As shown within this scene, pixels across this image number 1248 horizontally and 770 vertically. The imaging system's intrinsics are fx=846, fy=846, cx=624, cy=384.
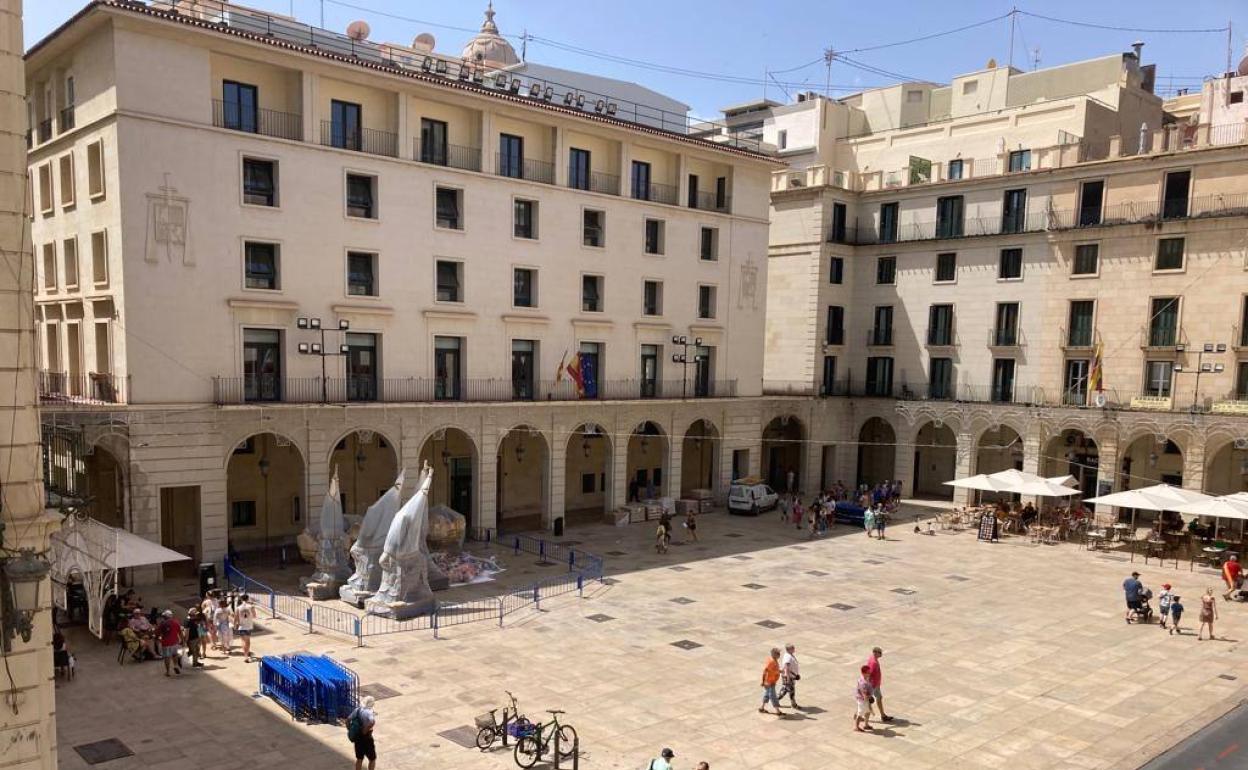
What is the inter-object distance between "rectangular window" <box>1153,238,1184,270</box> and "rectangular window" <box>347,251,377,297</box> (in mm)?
37968

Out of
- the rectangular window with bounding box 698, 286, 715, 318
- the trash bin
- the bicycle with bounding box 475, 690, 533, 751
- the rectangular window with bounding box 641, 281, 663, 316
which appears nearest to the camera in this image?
the bicycle with bounding box 475, 690, 533, 751

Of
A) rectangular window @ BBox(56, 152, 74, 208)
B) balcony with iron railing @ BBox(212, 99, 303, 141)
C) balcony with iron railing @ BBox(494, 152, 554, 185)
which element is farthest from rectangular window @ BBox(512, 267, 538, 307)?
rectangular window @ BBox(56, 152, 74, 208)

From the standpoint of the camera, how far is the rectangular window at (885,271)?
174 ft

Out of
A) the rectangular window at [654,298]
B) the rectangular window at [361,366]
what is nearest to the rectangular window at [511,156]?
the rectangular window at [654,298]

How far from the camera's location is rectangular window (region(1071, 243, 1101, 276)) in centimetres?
4470

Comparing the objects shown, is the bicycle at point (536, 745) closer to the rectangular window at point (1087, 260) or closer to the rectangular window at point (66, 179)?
the rectangular window at point (66, 179)

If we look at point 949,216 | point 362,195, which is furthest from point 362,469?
point 949,216

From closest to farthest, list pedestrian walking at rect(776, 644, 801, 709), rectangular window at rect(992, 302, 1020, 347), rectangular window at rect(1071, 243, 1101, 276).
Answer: pedestrian walking at rect(776, 644, 801, 709), rectangular window at rect(1071, 243, 1101, 276), rectangular window at rect(992, 302, 1020, 347)

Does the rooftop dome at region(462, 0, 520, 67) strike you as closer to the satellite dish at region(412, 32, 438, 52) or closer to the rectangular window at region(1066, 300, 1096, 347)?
the satellite dish at region(412, 32, 438, 52)

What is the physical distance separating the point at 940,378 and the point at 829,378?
678 centimetres

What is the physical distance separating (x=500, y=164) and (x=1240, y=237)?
34.8 metres

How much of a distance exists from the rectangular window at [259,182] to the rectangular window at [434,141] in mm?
6463

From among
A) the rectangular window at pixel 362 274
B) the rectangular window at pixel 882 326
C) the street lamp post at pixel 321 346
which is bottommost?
the street lamp post at pixel 321 346

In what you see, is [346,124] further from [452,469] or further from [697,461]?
[697,461]
